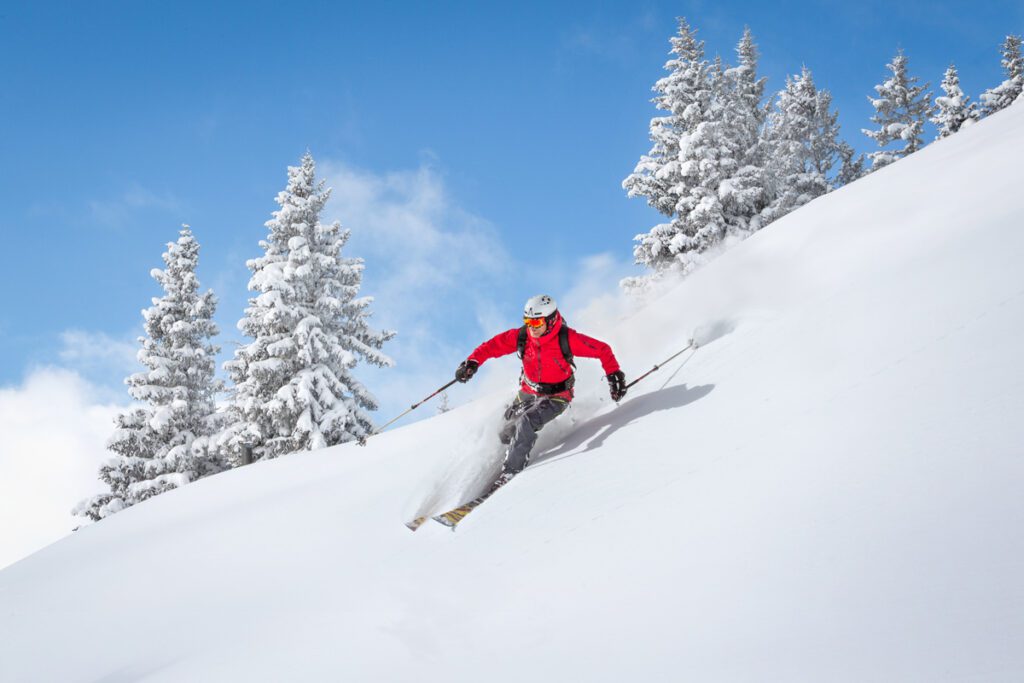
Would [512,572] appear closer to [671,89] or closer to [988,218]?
[988,218]

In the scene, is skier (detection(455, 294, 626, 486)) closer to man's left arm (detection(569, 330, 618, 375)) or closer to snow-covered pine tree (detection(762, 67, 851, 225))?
man's left arm (detection(569, 330, 618, 375))

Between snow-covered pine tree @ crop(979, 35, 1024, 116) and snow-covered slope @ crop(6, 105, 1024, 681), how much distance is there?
103 ft

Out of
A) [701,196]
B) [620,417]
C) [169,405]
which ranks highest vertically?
[169,405]

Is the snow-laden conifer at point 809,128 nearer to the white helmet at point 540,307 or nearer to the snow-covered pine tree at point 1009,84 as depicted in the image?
the snow-covered pine tree at point 1009,84

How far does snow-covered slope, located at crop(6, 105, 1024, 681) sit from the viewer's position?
7.85 ft

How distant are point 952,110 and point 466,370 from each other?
34566mm

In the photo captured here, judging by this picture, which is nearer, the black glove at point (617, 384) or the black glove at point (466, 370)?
the black glove at point (617, 384)

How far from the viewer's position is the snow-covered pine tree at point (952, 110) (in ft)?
96.6

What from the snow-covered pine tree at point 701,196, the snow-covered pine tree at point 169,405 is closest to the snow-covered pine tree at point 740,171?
the snow-covered pine tree at point 701,196

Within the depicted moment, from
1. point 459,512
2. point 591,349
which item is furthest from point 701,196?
point 459,512

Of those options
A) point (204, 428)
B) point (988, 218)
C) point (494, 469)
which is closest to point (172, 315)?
point (204, 428)

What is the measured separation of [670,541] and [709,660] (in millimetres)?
947

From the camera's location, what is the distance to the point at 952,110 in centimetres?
2959

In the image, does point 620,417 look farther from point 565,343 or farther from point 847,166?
point 847,166
